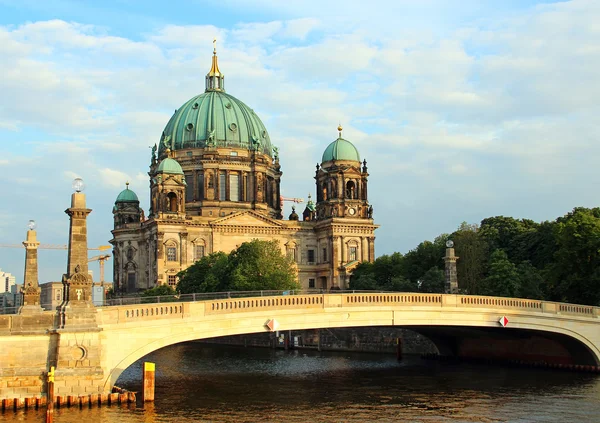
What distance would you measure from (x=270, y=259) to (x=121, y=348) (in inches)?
1803

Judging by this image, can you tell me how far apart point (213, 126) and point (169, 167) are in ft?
45.6

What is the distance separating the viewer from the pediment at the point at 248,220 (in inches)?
4771

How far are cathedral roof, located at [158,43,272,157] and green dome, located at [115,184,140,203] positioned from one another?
341 inches

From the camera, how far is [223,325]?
44.1 meters

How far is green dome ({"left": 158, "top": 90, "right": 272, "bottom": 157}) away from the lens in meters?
132

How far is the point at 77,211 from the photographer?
137 feet

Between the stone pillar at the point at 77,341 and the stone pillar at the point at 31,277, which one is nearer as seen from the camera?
the stone pillar at the point at 77,341

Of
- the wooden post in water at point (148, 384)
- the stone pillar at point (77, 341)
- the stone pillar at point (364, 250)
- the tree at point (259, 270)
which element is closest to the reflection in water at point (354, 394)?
the wooden post in water at point (148, 384)

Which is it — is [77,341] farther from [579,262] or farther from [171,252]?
[171,252]

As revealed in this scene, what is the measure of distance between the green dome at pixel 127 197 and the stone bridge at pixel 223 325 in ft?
282

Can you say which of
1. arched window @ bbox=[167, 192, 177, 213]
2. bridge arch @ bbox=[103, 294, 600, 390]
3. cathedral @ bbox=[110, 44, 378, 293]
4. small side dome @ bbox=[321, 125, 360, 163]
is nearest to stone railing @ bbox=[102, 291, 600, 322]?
bridge arch @ bbox=[103, 294, 600, 390]

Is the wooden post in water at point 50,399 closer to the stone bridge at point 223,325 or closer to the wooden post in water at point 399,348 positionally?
the stone bridge at point 223,325

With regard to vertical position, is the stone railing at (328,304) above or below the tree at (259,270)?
below

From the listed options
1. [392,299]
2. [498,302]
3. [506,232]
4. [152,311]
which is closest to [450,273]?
[498,302]
